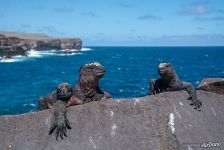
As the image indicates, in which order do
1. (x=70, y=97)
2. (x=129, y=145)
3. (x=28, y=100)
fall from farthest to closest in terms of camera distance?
1. (x=28, y=100)
2. (x=70, y=97)
3. (x=129, y=145)

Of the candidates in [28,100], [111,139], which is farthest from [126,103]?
[28,100]

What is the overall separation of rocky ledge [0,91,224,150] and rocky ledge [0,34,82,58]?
100.0 meters

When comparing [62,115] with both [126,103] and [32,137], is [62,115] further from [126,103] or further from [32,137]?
[126,103]

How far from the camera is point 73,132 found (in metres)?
7.95

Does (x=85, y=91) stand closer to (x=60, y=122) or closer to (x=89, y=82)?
(x=89, y=82)

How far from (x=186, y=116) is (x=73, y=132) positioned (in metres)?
1.96

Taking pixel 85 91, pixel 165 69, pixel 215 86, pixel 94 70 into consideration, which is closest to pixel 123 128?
pixel 85 91

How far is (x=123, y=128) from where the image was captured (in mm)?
8055

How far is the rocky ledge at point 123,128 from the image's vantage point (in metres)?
7.86

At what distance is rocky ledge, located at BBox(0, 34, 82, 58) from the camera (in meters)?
110

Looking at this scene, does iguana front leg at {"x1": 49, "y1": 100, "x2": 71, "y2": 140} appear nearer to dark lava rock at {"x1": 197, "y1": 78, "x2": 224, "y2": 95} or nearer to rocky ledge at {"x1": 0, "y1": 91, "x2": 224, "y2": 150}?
rocky ledge at {"x1": 0, "y1": 91, "x2": 224, "y2": 150}

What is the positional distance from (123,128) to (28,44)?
146468mm

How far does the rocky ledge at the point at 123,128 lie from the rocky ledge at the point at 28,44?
100.0m

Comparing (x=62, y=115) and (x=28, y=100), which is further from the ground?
(x=62, y=115)
